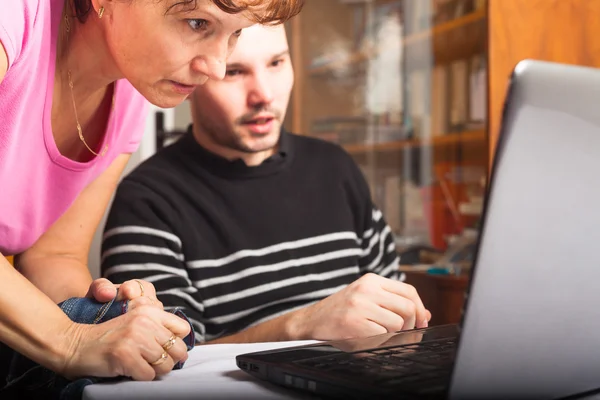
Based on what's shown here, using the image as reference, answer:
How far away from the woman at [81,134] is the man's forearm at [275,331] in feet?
0.86

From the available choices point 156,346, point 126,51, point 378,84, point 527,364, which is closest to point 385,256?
point 126,51

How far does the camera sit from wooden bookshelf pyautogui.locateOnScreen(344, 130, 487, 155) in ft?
7.74

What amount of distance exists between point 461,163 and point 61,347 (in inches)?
79.5

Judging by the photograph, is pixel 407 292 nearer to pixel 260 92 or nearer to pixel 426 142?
pixel 260 92

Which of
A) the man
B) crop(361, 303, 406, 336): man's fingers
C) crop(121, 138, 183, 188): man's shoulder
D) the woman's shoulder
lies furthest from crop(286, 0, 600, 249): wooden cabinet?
the woman's shoulder

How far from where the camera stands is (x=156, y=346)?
631 millimetres

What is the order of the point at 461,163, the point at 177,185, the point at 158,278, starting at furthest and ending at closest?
the point at 461,163 < the point at 177,185 < the point at 158,278

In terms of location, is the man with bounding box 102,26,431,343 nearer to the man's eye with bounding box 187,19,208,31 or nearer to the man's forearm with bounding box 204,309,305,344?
the man's forearm with bounding box 204,309,305,344

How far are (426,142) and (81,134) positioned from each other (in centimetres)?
185

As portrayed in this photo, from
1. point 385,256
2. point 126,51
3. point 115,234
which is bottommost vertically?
point 385,256

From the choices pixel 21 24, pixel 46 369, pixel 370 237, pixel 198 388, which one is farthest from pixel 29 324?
pixel 370 237

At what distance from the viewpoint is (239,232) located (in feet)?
4.22

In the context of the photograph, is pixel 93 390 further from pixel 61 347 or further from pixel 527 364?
pixel 527 364

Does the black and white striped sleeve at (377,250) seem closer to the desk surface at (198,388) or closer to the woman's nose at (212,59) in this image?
the woman's nose at (212,59)
